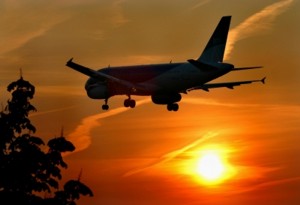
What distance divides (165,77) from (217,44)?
9.28 metres

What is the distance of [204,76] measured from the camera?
88188 millimetres

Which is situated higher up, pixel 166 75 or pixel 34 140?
pixel 166 75

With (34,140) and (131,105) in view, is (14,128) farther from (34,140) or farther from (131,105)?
(131,105)

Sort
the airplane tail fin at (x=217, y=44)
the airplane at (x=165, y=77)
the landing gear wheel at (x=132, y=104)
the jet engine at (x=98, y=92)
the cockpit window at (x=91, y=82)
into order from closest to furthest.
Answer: the airplane at (x=165, y=77) → the landing gear wheel at (x=132, y=104) → the airplane tail fin at (x=217, y=44) → the jet engine at (x=98, y=92) → the cockpit window at (x=91, y=82)

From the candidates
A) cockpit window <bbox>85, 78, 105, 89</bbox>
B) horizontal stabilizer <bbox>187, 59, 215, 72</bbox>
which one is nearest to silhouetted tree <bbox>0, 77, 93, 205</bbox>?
horizontal stabilizer <bbox>187, 59, 215, 72</bbox>

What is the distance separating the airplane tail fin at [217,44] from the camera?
92.9 meters

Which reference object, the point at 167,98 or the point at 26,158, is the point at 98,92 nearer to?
the point at 167,98

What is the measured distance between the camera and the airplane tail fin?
305ft

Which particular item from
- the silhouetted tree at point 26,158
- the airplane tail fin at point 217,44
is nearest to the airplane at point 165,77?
the airplane tail fin at point 217,44

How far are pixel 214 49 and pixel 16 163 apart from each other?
210 feet

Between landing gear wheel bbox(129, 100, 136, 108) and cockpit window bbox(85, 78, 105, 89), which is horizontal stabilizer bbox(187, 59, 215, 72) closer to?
landing gear wheel bbox(129, 100, 136, 108)

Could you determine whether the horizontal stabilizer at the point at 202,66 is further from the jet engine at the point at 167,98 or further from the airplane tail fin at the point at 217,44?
the airplane tail fin at the point at 217,44

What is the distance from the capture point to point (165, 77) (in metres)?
89.4

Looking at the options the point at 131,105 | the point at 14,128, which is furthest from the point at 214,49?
the point at 14,128
